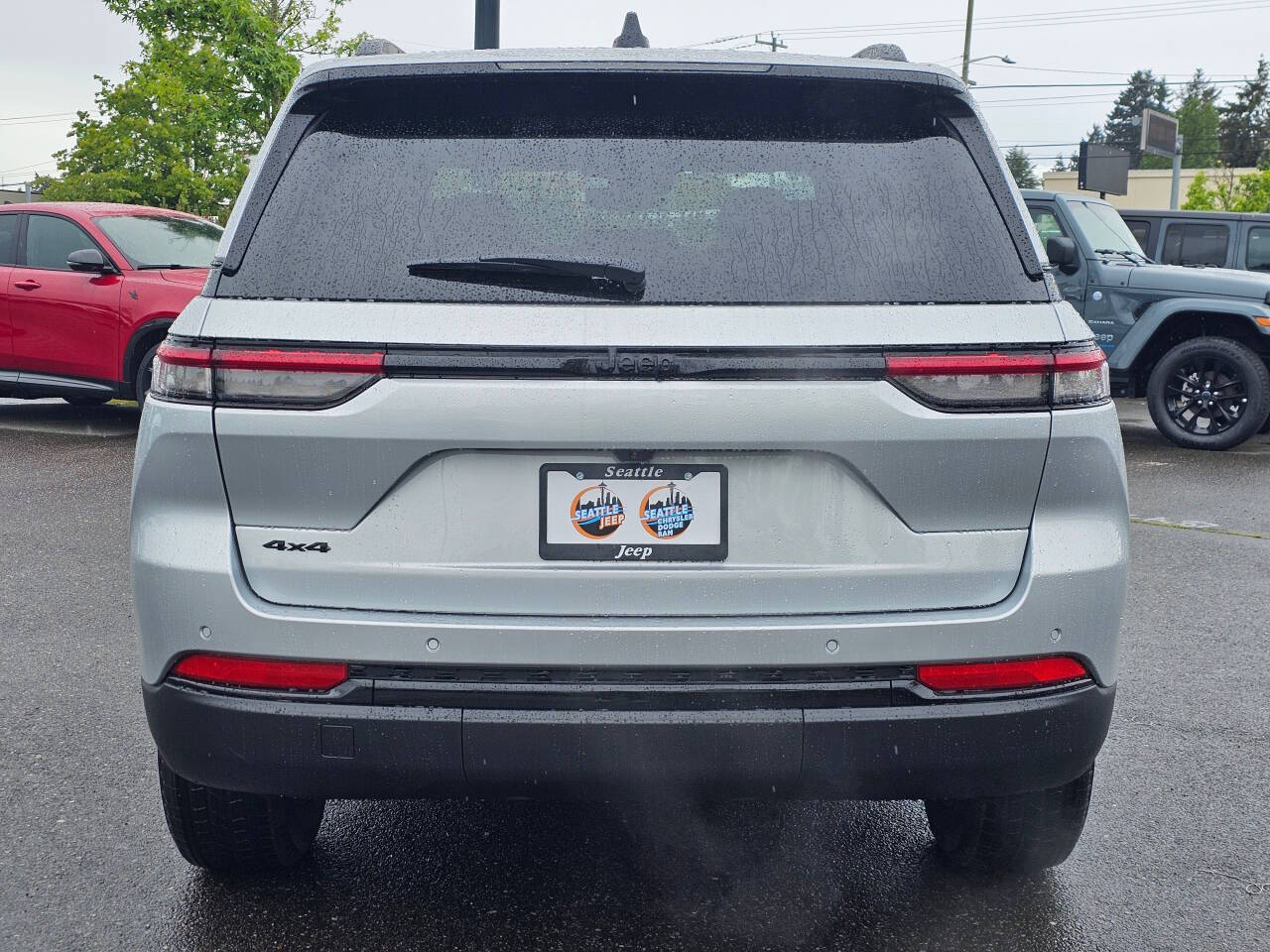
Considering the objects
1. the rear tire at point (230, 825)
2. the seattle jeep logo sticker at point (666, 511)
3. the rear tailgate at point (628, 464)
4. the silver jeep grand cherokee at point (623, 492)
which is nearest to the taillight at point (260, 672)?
the silver jeep grand cherokee at point (623, 492)

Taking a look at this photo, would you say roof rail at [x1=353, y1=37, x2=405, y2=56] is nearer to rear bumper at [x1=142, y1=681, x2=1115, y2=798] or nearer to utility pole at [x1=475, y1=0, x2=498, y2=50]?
rear bumper at [x1=142, y1=681, x2=1115, y2=798]

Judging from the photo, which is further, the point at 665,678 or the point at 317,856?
the point at 317,856

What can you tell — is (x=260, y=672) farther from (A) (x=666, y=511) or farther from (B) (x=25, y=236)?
(B) (x=25, y=236)

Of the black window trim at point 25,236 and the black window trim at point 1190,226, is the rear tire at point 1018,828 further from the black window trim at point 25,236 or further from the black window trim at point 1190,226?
the black window trim at point 1190,226

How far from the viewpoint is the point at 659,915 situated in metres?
2.87

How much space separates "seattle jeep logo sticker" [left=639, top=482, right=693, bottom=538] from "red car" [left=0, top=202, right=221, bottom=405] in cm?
838

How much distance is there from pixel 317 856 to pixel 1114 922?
5.92ft

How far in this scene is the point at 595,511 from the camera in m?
2.35

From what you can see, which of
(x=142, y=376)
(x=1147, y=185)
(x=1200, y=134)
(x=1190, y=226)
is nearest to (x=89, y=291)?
(x=142, y=376)

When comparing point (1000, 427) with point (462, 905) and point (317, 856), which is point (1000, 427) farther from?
point (317, 856)

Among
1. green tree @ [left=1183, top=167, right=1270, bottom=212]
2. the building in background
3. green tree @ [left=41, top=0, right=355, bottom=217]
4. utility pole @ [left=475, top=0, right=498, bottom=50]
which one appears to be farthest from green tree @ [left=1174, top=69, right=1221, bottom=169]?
utility pole @ [left=475, top=0, right=498, bottom=50]

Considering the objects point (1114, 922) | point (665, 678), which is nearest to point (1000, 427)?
point (665, 678)

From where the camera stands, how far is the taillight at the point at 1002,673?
2.40 m

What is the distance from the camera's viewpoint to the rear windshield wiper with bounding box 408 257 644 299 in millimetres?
2355
